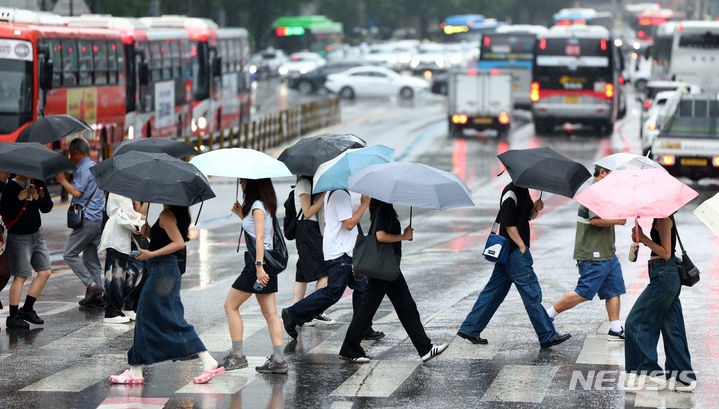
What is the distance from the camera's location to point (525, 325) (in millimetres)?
12477

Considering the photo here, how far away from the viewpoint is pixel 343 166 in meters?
Result: 11.3

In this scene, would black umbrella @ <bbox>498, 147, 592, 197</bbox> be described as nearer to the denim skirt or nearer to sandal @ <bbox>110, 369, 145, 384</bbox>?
the denim skirt

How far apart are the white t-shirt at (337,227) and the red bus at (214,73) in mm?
24922

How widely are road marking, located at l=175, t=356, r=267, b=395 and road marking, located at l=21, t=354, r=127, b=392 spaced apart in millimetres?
820

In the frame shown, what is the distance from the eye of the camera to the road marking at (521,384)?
964 cm

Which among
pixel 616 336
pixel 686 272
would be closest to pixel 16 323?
pixel 616 336

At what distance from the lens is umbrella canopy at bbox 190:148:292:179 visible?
10.1 m

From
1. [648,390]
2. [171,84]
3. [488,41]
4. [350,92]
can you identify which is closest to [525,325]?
[648,390]

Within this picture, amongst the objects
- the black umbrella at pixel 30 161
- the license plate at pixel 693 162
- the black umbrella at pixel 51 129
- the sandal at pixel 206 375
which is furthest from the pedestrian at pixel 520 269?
the license plate at pixel 693 162

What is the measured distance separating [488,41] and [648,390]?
39913 mm

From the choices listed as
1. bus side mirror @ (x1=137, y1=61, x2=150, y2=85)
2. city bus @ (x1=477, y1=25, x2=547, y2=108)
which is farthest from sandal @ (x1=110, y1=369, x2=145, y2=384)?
city bus @ (x1=477, y1=25, x2=547, y2=108)

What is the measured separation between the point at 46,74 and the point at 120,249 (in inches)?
560

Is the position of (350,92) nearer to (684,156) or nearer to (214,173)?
(684,156)

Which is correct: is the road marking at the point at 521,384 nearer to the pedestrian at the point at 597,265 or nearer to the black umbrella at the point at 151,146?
the pedestrian at the point at 597,265
